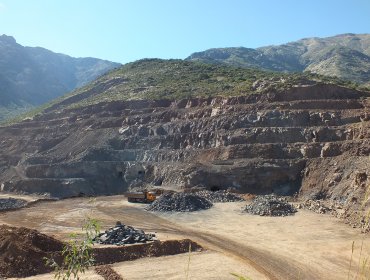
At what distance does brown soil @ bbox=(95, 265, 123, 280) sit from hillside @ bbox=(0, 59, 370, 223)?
22.3 m

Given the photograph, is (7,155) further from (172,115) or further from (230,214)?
(230,214)

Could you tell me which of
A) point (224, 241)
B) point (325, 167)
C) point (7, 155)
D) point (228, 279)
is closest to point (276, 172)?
point (325, 167)

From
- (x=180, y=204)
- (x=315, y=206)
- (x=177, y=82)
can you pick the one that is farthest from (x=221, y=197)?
(x=177, y=82)

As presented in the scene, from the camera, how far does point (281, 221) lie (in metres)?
34.1

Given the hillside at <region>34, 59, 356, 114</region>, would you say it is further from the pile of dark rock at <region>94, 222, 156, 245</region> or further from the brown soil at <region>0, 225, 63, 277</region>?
the brown soil at <region>0, 225, 63, 277</region>

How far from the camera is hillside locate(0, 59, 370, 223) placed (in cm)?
4912

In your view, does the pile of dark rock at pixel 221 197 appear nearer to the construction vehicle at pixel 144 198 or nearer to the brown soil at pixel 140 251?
the construction vehicle at pixel 144 198

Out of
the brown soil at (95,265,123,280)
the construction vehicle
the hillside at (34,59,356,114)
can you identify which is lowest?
the construction vehicle

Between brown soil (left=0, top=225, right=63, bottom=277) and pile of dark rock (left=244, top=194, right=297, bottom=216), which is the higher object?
brown soil (left=0, top=225, right=63, bottom=277)

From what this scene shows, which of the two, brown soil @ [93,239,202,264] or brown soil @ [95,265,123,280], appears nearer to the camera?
brown soil @ [95,265,123,280]

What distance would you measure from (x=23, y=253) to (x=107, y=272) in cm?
408

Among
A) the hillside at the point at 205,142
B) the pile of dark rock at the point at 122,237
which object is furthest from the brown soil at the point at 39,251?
the hillside at the point at 205,142

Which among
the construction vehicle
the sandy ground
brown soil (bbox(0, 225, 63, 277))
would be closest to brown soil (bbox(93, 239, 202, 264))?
the sandy ground

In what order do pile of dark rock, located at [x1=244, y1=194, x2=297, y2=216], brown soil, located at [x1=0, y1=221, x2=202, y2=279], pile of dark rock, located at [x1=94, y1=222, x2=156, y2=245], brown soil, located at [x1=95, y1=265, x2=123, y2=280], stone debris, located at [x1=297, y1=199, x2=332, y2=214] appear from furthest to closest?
stone debris, located at [x1=297, y1=199, x2=332, y2=214], pile of dark rock, located at [x1=244, y1=194, x2=297, y2=216], pile of dark rock, located at [x1=94, y1=222, x2=156, y2=245], brown soil, located at [x1=0, y1=221, x2=202, y2=279], brown soil, located at [x1=95, y1=265, x2=123, y2=280]
